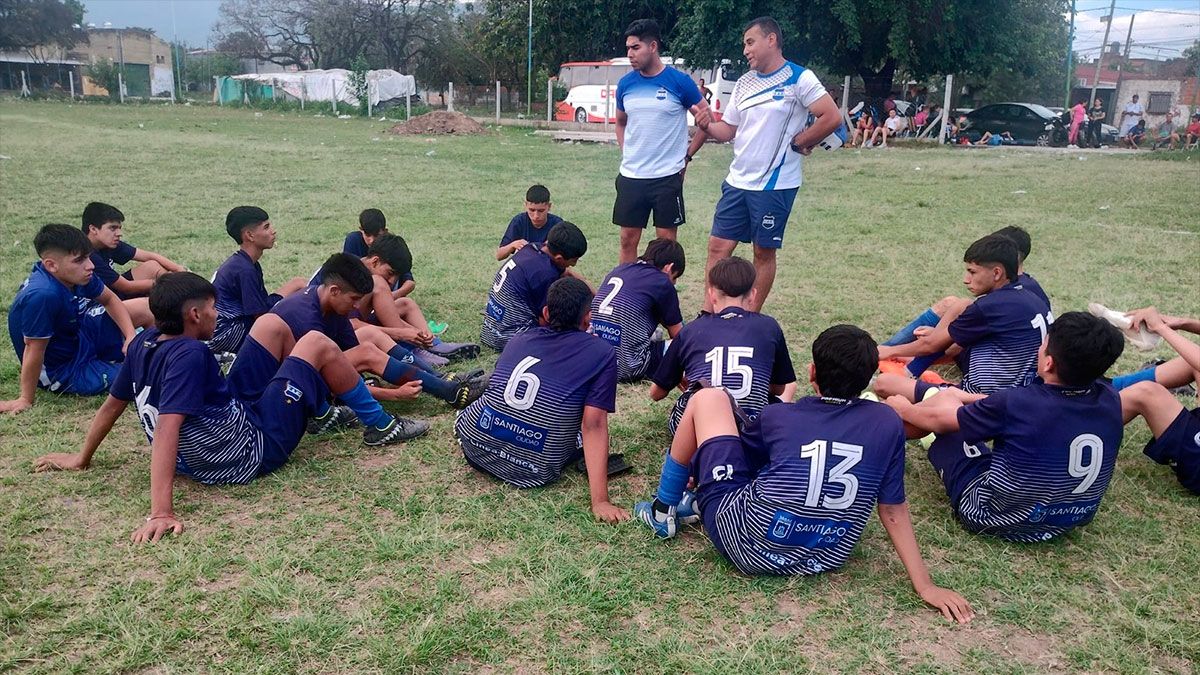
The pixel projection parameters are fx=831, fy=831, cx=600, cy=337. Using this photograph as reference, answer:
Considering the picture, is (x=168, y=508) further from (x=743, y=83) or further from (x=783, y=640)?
(x=743, y=83)

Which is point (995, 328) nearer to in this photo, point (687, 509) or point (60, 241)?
point (687, 509)

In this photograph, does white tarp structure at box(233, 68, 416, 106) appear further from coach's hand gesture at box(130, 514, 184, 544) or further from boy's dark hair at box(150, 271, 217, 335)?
coach's hand gesture at box(130, 514, 184, 544)

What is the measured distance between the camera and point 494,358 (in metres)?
5.40

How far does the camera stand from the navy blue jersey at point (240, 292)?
4832mm

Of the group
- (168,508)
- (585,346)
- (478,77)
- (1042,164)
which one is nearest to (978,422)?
(585,346)

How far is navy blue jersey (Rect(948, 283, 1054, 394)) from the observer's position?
4.02m

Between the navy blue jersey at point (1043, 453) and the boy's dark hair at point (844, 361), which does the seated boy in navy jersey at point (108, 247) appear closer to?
the boy's dark hair at point (844, 361)

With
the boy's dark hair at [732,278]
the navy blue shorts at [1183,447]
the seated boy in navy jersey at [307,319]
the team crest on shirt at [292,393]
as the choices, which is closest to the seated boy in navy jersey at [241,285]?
the seated boy in navy jersey at [307,319]

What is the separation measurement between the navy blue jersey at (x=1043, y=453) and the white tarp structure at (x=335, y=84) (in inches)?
1440

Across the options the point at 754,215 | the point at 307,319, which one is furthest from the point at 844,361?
the point at 754,215

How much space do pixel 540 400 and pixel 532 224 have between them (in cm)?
297

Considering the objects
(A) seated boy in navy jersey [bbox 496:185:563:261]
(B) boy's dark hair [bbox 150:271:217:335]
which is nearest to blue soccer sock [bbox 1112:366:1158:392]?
(A) seated boy in navy jersey [bbox 496:185:563:261]

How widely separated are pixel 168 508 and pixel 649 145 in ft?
13.0

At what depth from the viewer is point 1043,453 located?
2.98m
